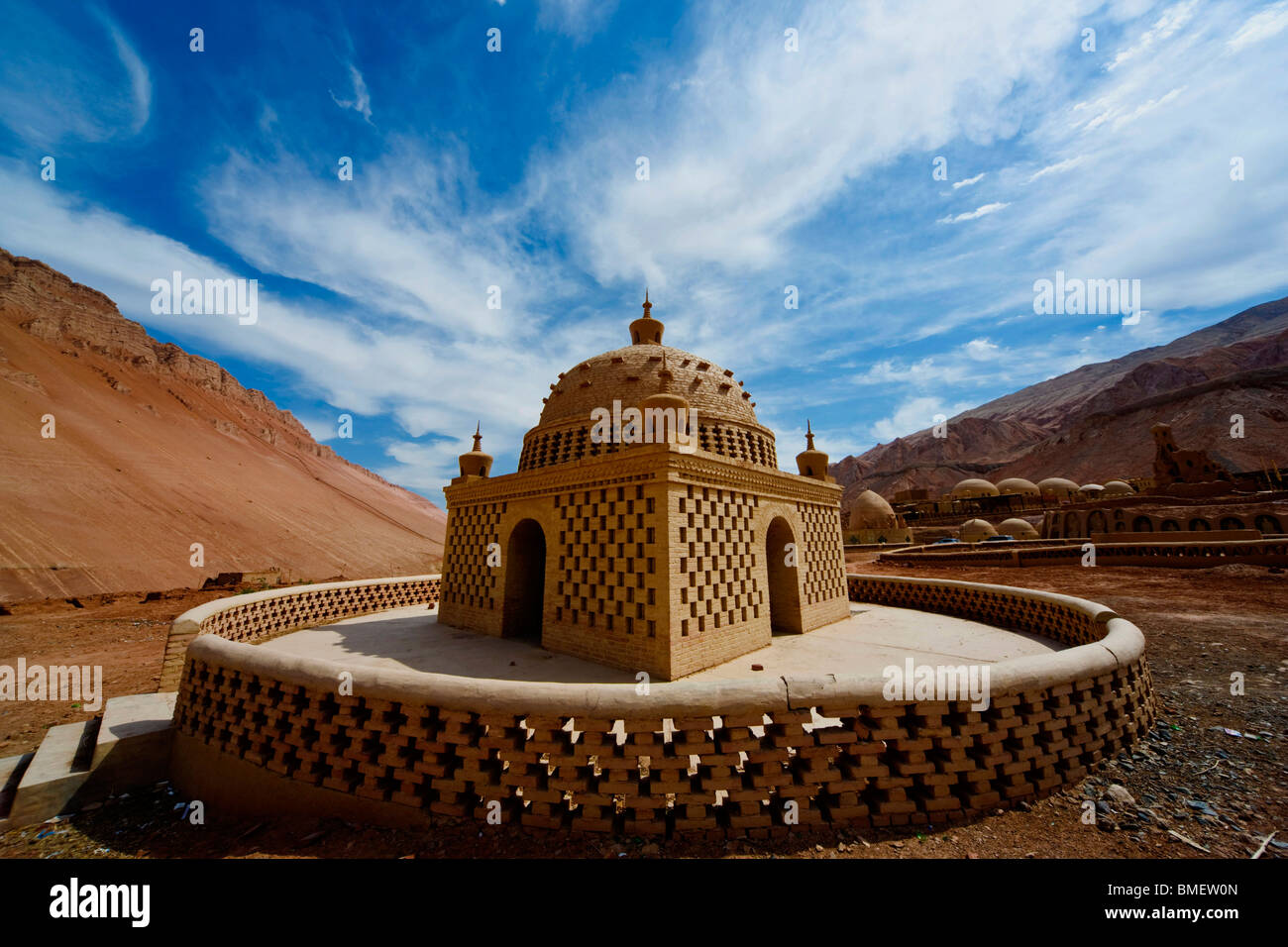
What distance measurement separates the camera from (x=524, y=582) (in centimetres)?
1103

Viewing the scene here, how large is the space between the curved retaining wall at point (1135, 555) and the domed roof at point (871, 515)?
14.8 m

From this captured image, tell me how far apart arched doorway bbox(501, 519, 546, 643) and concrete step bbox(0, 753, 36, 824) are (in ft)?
21.0

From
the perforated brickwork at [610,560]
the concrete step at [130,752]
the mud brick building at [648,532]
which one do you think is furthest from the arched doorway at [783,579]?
the concrete step at [130,752]

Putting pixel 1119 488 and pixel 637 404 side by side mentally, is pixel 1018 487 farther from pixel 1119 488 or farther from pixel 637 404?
pixel 637 404

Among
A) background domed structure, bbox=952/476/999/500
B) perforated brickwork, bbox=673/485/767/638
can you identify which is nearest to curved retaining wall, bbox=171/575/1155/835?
perforated brickwork, bbox=673/485/767/638

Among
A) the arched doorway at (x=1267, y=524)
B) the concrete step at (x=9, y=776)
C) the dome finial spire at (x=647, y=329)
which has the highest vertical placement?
the dome finial spire at (x=647, y=329)

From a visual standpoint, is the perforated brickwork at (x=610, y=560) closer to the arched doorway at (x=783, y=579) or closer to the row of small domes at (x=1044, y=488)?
the arched doorway at (x=783, y=579)

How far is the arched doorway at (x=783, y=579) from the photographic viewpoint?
35.4 feet

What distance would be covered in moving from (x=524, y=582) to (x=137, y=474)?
39055 mm

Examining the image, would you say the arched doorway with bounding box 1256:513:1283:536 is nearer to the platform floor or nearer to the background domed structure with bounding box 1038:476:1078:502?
the platform floor

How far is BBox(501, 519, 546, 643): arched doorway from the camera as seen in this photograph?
10.7 m

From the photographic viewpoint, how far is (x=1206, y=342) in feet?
285

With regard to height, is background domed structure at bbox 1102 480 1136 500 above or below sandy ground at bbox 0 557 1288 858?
above

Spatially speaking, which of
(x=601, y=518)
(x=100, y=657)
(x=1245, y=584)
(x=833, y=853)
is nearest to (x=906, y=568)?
(x=1245, y=584)
